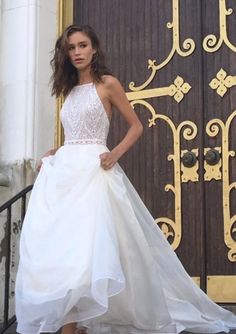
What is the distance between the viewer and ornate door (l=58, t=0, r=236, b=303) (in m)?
5.62

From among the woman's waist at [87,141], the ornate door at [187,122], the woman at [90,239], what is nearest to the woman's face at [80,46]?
the woman at [90,239]

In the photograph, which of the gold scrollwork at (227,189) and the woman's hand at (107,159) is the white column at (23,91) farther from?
the woman's hand at (107,159)

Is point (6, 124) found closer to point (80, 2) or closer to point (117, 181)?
point (80, 2)

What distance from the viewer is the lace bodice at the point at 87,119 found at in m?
4.19

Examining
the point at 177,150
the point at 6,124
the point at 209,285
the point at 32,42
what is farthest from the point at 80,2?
the point at 209,285

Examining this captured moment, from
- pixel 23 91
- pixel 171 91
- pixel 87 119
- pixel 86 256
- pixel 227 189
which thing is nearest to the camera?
pixel 86 256

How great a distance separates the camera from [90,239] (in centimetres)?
378

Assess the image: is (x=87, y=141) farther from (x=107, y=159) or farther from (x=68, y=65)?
(x=68, y=65)

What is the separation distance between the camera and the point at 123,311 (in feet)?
12.6

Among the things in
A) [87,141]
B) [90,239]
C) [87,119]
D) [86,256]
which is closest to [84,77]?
[87,119]

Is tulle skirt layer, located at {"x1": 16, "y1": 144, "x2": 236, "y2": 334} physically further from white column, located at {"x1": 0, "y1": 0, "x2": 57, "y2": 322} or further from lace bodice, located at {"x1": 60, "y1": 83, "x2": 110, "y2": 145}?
white column, located at {"x1": 0, "y1": 0, "x2": 57, "y2": 322}

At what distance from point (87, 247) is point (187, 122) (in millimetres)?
2373

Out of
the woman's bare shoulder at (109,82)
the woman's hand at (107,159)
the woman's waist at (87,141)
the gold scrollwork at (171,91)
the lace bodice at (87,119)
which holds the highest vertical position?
the gold scrollwork at (171,91)

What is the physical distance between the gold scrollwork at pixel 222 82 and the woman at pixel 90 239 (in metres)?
1.69
